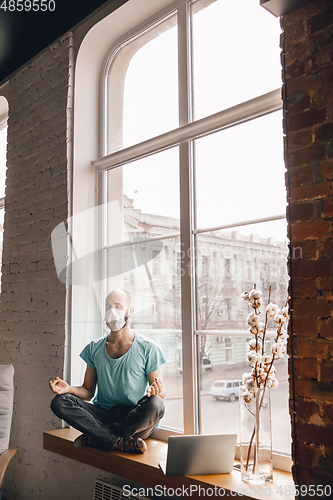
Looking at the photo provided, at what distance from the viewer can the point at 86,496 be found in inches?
102

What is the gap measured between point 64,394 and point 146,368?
1.59ft

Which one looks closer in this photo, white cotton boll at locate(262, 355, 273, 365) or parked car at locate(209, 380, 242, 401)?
white cotton boll at locate(262, 355, 273, 365)

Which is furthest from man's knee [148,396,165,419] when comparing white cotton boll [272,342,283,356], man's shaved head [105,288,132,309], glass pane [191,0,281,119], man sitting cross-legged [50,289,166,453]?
glass pane [191,0,281,119]

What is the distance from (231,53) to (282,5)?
801 mm

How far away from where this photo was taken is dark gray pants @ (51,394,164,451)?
7.09ft

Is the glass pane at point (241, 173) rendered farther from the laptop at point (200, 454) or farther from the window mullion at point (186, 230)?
the laptop at point (200, 454)

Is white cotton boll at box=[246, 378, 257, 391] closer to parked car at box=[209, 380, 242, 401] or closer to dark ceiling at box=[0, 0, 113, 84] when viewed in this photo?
parked car at box=[209, 380, 242, 401]

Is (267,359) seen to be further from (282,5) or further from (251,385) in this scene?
(282,5)

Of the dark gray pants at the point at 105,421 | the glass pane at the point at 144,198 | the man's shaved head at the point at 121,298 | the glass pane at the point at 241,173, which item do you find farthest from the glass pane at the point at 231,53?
the dark gray pants at the point at 105,421

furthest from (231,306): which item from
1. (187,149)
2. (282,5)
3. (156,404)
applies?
(282,5)

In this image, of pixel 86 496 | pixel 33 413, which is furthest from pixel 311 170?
pixel 33 413

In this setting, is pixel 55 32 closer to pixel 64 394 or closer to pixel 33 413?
pixel 64 394

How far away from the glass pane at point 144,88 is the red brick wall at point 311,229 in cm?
119

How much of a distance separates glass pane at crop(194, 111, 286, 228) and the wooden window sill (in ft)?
4.09
